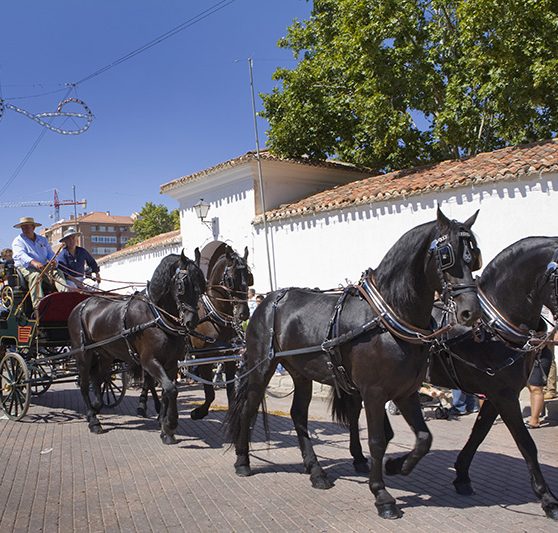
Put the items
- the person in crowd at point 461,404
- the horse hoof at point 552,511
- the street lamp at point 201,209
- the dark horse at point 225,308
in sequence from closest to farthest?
the horse hoof at point 552,511 < the dark horse at point 225,308 < the person in crowd at point 461,404 < the street lamp at point 201,209

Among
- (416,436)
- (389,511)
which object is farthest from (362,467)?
(389,511)

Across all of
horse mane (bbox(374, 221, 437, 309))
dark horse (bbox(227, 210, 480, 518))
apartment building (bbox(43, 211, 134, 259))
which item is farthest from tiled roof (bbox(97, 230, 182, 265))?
apartment building (bbox(43, 211, 134, 259))

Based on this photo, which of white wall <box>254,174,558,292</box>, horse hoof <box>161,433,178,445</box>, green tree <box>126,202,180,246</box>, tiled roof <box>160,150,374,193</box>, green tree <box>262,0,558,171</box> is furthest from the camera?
green tree <box>126,202,180,246</box>

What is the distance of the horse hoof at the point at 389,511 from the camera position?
4500 mm

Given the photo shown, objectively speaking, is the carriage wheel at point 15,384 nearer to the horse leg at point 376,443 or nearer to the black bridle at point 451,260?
the horse leg at point 376,443

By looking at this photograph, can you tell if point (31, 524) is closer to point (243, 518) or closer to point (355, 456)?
point (243, 518)

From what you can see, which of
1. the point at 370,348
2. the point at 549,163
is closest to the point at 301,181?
the point at 549,163

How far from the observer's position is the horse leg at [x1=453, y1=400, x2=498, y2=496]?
5.10m

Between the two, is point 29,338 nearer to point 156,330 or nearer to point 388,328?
point 156,330

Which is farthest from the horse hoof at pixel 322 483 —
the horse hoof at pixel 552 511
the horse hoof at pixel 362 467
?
the horse hoof at pixel 552 511

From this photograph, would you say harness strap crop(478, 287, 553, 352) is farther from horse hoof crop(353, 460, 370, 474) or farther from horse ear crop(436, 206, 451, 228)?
horse hoof crop(353, 460, 370, 474)

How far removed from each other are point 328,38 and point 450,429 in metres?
16.1

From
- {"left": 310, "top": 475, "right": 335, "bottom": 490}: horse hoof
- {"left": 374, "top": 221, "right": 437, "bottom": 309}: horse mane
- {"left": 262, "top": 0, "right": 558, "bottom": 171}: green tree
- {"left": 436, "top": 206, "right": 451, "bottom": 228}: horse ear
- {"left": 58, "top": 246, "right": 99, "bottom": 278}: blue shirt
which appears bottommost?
{"left": 310, "top": 475, "right": 335, "bottom": 490}: horse hoof

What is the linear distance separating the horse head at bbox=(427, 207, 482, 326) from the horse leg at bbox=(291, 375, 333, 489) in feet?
6.88
